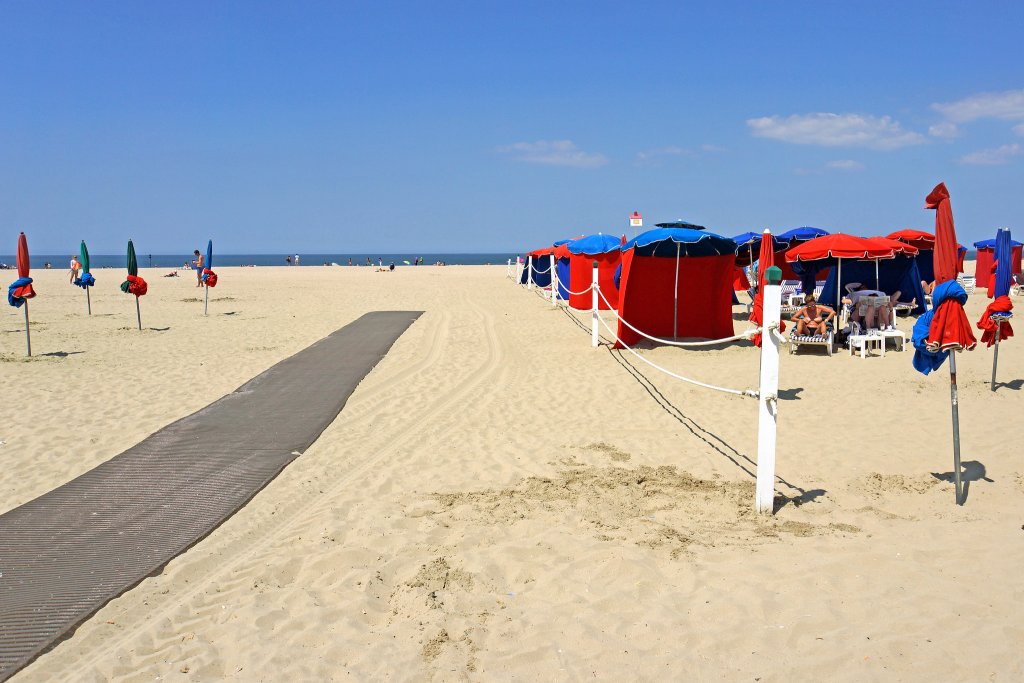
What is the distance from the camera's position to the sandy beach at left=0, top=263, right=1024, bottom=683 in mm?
3543

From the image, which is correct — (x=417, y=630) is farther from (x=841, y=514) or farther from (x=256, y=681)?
(x=841, y=514)

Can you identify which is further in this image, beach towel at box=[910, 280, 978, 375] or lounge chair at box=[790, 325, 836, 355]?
lounge chair at box=[790, 325, 836, 355]

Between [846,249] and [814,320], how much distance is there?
5.05 feet

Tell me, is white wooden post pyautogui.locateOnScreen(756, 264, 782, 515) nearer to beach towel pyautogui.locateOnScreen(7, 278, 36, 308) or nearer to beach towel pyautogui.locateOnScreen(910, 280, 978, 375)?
beach towel pyautogui.locateOnScreen(910, 280, 978, 375)

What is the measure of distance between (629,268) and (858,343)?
13.8 ft

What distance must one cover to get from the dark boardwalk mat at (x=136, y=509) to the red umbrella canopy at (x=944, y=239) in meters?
5.62

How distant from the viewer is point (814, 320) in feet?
43.0

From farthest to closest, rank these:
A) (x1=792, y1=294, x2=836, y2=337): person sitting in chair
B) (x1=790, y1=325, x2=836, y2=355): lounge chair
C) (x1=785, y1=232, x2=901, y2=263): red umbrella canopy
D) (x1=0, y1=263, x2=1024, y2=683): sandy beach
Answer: (x1=785, y1=232, x2=901, y2=263): red umbrella canopy → (x1=792, y1=294, x2=836, y2=337): person sitting in chair → (x1=790, y1=325, x2=836, y2=355): lounge chair → (x1=0, y1=263, x2=1024, y2=683): sandy beach

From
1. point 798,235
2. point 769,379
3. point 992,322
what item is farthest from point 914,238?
point 769,379

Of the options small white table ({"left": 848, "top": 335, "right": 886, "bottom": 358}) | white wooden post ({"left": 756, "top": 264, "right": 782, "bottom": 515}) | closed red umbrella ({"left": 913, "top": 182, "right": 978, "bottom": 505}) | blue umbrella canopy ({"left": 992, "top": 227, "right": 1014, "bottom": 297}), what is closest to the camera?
white wooden post ({"left": 756, "top": 264, "right": 782, "bottom": 515})

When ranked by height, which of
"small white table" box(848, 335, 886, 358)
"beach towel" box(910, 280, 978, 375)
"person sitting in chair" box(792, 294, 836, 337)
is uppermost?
"beach towel" box(910, 280, 978, 375)

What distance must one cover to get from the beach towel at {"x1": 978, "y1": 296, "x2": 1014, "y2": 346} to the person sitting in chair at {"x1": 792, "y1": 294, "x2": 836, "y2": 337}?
4494mm

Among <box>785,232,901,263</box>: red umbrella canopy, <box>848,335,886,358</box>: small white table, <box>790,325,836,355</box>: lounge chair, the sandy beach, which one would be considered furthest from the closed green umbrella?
<box>848,335,886,358</box>: small white table

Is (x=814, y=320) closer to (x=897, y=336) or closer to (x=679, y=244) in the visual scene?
(x=897, y=336)
